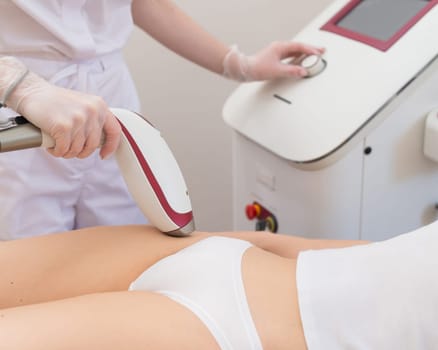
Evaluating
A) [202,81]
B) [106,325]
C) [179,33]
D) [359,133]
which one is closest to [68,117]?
[106,325]

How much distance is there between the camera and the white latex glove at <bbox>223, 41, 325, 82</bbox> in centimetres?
129

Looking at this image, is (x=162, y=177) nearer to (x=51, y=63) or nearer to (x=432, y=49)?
(x=51, y=63)

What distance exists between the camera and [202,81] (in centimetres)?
197

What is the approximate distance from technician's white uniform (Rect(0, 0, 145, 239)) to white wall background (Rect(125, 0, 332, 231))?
24.7 inches

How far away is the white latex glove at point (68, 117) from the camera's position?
0.88 meters

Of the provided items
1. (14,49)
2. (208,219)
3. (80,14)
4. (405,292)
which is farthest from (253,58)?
(208,219)

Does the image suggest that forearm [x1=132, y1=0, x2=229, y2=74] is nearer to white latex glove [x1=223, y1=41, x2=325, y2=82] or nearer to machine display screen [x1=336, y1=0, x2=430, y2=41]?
white latex glove [x1=223, y1=41, x2=325, y2=82]

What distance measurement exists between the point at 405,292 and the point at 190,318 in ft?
0.80

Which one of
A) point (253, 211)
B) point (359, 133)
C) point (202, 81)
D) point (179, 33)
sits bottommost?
point (253, 211)

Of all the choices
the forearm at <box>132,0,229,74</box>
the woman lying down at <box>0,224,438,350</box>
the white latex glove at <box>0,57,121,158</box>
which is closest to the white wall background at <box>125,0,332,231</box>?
the forearm at <box>132,0,229,74</box>

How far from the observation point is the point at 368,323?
2.55ft

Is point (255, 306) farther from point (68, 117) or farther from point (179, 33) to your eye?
point (179, 33)

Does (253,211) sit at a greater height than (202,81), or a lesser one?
lesser

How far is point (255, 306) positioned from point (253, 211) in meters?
0.56
